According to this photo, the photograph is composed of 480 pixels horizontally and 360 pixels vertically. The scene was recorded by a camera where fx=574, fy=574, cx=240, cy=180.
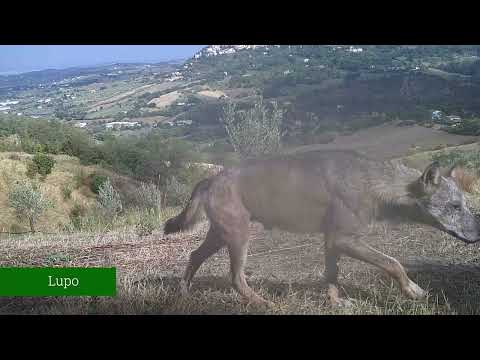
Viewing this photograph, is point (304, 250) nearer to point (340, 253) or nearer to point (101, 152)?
point (340, 253)

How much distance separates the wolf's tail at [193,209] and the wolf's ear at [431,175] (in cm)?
192

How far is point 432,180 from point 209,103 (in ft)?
7.89

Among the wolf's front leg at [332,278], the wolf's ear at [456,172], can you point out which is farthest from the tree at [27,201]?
the wolf's ear at [456,172]

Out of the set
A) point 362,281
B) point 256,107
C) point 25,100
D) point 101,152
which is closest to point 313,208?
point 362,281

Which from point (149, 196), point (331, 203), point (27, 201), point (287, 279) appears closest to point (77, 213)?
point (27, 201)

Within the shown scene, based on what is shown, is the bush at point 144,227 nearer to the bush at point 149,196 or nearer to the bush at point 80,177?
the bush at point 149,196

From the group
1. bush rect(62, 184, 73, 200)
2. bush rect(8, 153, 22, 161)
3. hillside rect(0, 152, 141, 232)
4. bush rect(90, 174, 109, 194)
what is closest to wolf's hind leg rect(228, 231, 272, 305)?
hillside rect(0, 152, 141, 232)

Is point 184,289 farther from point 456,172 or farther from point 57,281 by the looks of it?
point 456,172

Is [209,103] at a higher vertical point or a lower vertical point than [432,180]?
higher

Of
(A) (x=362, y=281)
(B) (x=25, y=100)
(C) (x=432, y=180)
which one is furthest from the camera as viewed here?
(B) (x=25, y=100)

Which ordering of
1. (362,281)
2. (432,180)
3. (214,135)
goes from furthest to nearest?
(214,135)
(362,281)
(432,180)

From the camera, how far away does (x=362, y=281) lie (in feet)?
17.8

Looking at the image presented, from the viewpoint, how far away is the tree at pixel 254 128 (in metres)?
5.53

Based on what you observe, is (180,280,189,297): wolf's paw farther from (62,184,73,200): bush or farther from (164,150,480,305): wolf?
(62,184,73,200): bush
